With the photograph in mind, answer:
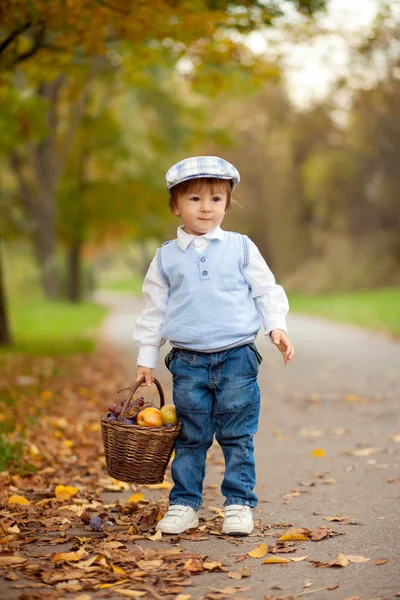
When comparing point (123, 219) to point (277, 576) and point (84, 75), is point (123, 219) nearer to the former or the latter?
point (84, 75)

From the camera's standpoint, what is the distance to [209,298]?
14.2ft

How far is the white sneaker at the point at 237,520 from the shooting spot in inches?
166

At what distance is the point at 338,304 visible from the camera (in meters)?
27.4

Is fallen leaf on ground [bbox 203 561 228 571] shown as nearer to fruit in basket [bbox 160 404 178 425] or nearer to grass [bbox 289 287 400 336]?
fruit in basket [bbox 160 404 178 425]

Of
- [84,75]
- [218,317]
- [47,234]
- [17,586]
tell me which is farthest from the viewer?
[47,234]

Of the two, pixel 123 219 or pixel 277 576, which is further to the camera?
pixel 123 219

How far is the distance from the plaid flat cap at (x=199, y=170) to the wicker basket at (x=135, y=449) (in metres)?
1.04

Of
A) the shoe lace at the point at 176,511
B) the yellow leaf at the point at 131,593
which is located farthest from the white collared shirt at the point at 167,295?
the yellow leaf at the point at 131,593

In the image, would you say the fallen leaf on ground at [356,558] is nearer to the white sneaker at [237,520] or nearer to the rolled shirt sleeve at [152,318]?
the white sneaker at [237,520]

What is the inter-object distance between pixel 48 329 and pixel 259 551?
13292 mm

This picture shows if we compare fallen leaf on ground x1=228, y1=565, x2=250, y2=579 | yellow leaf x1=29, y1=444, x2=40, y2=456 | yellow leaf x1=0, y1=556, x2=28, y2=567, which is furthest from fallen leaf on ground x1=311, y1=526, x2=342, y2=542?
yellow leaf x1=29, y1=444, x2=40, y2=456

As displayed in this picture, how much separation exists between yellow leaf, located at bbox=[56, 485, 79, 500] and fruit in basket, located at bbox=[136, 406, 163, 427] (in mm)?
842

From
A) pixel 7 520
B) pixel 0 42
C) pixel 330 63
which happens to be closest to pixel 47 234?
pixel 330 63

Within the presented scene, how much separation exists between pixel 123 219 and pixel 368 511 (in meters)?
24.0
